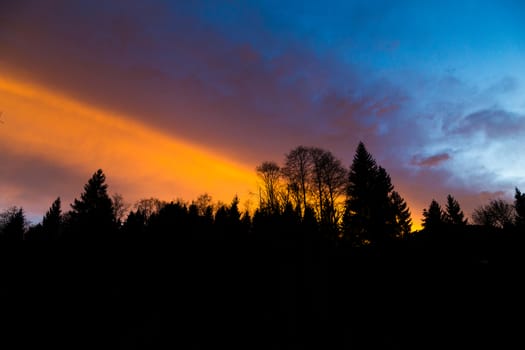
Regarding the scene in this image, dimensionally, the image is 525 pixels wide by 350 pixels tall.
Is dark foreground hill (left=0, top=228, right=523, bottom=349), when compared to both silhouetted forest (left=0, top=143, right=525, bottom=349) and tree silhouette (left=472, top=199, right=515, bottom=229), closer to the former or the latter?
silhouetted forest (left=0, top=143, right=525, bottom=349)

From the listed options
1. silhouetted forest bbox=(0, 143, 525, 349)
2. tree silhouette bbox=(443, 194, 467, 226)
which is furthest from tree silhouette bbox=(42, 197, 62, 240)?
tree silhouette bbox=(443, 194, 467, 226)

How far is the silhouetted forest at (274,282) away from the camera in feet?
29.2

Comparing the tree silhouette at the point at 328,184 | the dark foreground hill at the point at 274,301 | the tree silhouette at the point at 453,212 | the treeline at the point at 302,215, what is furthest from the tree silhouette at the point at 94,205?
the tree silhouette at the point at 453,212

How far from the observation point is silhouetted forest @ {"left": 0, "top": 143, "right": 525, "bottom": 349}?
350 inches

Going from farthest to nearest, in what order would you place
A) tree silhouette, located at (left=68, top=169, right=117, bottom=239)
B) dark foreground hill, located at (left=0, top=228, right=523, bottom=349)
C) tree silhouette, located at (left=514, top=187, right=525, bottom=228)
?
tree silhouette, located at (left=514, top=187, right=525, bottom=228) < tree silhouette, located at (left=68, top=169, right=117, bottom=239) < dark foreground hill, located at (left=0, top=228, right=523, bottom=349)

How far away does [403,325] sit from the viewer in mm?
8859

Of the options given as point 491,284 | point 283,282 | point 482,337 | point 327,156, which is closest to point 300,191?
point 327,156

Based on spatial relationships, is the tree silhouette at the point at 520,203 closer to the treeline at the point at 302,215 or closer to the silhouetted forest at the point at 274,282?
the treeline at the point at 302,215

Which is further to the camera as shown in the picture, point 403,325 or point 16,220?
point 16,220

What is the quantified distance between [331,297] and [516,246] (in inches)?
451

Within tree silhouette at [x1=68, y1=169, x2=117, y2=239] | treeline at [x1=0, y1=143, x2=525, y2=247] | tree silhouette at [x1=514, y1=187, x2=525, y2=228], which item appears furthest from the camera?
tree silhouette at [x1=514, y1=187, x2=525, y2=228]

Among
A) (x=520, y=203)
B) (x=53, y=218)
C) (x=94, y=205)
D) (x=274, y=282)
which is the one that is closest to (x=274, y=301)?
(x=274, y=282)

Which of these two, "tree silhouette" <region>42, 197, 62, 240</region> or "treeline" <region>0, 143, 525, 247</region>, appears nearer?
"treeline" <region>0, 143, 525, 247</region>

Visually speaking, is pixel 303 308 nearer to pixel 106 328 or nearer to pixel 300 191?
pixel 106 328
